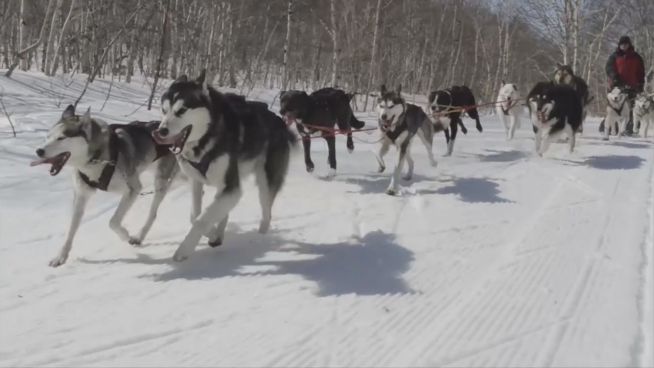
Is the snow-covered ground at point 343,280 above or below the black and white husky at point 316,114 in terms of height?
below

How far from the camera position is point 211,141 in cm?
345

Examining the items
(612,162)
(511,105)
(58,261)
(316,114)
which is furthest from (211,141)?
(511,105)

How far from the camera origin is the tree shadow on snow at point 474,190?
538cm

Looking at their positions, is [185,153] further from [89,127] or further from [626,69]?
[626,69]

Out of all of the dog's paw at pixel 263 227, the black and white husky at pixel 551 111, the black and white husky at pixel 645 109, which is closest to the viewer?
the dog's paw at pixel 263 227

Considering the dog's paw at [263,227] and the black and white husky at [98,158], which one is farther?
the dog's paw at [263,227]

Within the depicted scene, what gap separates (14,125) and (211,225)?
161 inches

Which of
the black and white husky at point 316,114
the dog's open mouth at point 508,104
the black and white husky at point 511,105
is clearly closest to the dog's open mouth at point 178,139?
the black and white husky at point 316,114

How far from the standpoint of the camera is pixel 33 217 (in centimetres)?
409

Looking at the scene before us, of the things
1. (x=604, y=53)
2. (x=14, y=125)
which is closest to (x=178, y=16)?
(x=14, y=125)

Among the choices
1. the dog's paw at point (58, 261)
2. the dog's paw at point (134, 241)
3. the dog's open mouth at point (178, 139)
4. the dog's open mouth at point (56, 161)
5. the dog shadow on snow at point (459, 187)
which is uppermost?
the dog's open mouth at point (178, 139)

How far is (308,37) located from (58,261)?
22.7 meters

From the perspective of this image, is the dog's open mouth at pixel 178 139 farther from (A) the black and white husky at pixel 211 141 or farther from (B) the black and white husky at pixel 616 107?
(B) the black and white husky at pixel 616 107

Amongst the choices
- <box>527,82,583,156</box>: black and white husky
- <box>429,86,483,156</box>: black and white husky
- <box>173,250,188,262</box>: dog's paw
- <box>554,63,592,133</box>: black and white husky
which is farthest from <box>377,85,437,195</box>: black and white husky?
<box>554,63,592,133</box>: black and white husky
